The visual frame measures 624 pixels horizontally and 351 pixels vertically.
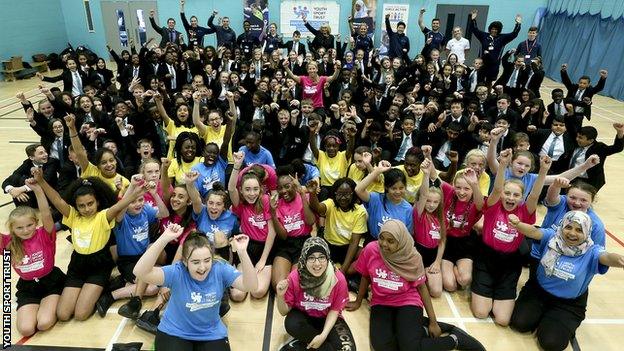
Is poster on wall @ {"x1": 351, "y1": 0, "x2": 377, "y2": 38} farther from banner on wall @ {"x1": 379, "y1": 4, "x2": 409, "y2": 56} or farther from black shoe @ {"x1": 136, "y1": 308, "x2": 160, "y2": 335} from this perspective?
black shoe @ {"x1": 136, "y1": 308, "x2": 160, "y2": 335}

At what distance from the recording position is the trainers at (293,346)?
3248 mm

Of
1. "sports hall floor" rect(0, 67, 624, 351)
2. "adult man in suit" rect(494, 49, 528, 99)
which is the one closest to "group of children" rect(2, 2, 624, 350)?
"sports hall floor" rect(0, 67, 624, 351)

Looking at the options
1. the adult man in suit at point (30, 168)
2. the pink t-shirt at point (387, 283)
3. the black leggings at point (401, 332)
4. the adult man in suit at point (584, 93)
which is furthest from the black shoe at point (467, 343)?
the adult man in suit at point (584, 93)

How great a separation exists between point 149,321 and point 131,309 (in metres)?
0.24

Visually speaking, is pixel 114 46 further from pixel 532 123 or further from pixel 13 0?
pixel 532 123

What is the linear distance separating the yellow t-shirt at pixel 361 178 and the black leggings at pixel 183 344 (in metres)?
2.51

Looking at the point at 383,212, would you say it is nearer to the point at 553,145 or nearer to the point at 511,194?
the point at 511,194

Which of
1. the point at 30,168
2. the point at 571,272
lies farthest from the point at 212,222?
the point at 571,272

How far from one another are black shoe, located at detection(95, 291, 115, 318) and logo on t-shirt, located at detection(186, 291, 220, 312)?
4.44ft

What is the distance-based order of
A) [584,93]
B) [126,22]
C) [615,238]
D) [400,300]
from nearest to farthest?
[400,300] → [615,238] → [584,93] → [126,22]

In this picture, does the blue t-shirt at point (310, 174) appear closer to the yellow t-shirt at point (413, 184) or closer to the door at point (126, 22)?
the yellow t-shirt at point (413, 184)

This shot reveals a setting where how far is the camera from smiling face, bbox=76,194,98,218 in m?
3.57

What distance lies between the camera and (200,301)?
2910mm

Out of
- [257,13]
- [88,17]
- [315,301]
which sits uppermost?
[257,13]
